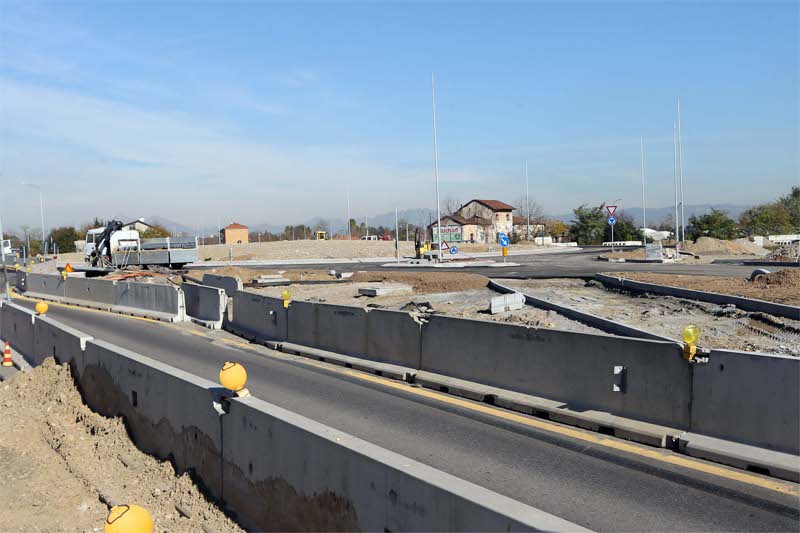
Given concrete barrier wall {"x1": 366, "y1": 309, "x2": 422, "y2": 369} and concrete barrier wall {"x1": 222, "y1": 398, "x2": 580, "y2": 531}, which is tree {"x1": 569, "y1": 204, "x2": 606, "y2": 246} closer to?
concrete barrier wall {"x1": 366, "y1": 309, "x2": 422, "y2": 369}

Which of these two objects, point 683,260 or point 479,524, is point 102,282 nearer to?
point 479,524

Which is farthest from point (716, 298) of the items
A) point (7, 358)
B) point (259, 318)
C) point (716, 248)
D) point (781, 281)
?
point (716, 248)

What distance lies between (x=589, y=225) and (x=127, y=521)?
92644mm

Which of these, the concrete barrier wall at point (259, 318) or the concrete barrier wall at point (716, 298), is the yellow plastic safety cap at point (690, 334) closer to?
the concrete barrier wall at point (716, 298)

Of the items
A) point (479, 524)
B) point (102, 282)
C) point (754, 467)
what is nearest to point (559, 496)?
point (754, 467)

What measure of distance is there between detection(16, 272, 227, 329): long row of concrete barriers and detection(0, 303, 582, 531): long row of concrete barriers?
11373 mm

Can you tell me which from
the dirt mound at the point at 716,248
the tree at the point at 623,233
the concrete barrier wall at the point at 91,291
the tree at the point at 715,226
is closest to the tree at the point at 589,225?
the tree at the point at 623,233

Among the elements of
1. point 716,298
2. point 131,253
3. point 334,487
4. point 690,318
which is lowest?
point 690,318

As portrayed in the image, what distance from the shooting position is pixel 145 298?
83.1 ft

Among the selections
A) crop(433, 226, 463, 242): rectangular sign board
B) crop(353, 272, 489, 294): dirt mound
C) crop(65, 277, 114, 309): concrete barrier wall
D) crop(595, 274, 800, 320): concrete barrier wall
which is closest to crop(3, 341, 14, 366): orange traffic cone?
crop(65, 277, 114, 309): concrete barrier wall

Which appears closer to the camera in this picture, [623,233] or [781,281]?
[781,281]

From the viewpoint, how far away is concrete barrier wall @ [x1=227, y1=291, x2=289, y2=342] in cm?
1723

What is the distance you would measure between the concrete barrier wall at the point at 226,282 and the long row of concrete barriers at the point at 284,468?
14977mm

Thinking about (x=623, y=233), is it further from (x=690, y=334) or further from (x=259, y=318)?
(x=690, y=334)
